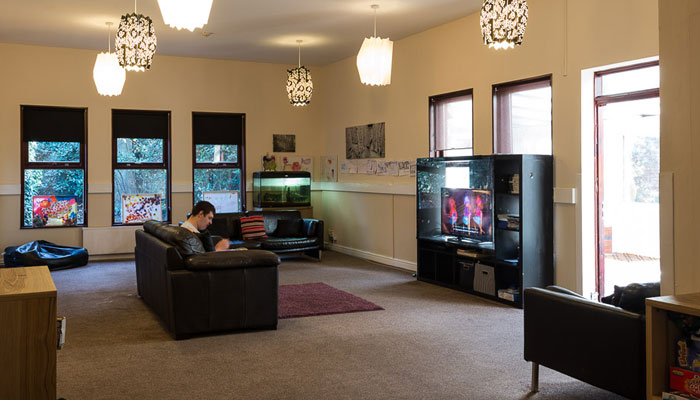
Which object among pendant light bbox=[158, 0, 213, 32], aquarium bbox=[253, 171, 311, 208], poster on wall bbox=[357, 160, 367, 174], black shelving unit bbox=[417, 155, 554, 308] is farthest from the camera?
aquarium bbox=[253, 171, 311, 208]

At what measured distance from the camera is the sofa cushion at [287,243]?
9.45 m

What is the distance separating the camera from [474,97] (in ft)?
25.2

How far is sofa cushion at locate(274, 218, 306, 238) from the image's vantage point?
1009 cm

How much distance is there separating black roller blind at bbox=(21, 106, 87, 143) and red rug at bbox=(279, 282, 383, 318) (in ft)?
15.4

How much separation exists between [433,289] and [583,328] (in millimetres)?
3935

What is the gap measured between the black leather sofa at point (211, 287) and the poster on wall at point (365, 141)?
178 inches

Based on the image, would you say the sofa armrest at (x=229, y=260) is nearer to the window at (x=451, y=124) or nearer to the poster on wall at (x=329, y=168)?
the window at (x=451, y=124)

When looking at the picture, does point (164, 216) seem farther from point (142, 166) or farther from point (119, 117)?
point (119, 117)

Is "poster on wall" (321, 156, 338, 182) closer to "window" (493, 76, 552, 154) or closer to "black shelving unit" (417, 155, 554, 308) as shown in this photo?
"black shelving unit" (417, 155, 554, 308)

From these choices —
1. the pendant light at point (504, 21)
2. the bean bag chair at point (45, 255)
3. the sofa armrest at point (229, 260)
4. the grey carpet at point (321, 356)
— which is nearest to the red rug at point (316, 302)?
the grey carpet at point (321, 356)

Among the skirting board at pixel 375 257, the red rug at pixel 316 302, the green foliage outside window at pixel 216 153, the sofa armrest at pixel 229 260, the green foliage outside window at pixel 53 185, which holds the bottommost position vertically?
the red rug at pixel 316 302

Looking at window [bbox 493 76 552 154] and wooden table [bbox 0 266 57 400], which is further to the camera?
window [bbox 493 76 552 154]

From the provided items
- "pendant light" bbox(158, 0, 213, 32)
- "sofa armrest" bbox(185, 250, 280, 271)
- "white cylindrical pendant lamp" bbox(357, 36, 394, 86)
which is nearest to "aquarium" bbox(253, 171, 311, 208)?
"white cylindrical pendant lamp" bbox(357, 36, 394, 86)

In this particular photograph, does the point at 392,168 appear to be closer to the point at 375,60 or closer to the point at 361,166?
the point at 361,166
